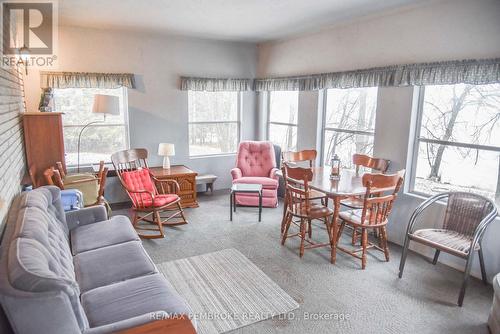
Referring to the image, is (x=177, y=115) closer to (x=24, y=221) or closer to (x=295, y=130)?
(x=295, y=130)

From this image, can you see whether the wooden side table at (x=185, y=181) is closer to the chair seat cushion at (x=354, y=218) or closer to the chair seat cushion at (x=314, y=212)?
the chair seat cushion at (x=314, y=212)

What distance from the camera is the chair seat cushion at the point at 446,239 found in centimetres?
282

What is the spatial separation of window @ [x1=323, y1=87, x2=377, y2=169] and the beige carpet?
215 cm

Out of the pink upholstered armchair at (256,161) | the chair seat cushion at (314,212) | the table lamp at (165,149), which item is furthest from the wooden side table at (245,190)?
the table lamp at (165,149)

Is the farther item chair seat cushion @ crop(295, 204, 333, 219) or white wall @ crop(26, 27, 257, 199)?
white wall @ crop(26, 27, 257, 199)

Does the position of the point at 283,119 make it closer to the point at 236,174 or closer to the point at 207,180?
the point at 236,174

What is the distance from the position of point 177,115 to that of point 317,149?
233 centimetres

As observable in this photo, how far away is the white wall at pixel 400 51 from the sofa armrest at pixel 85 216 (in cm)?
315

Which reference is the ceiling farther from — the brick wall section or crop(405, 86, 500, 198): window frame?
the brick wall section

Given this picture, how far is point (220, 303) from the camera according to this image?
274 cm

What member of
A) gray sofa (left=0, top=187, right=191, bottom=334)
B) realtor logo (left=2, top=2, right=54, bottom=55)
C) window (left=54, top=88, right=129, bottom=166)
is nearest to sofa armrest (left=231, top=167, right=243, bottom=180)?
window (left=54, top=88, right=129, bottom=166)

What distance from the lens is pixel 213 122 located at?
605 centimetres

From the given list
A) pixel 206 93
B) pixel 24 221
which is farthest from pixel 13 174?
pixel 206 93

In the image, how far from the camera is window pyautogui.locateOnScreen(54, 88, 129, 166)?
4.84m
